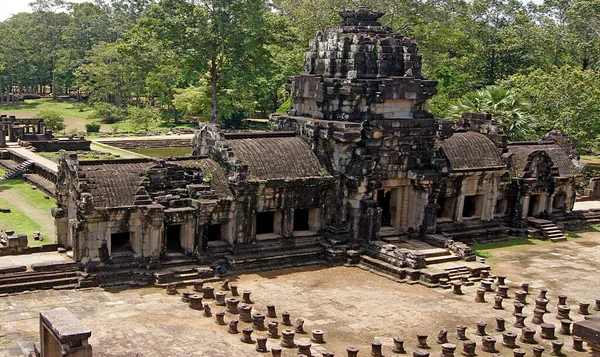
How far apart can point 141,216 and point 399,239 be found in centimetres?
1164

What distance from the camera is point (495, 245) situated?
112 ft

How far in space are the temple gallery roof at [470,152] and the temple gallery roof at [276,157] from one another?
24.5ft

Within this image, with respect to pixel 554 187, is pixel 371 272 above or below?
below

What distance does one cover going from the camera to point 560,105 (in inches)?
1881

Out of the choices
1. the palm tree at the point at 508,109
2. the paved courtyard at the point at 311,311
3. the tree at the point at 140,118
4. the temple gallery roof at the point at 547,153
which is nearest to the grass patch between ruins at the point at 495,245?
the paved courtyard at the point at 311,311

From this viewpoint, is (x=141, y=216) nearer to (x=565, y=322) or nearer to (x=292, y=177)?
(x=292, y=177)

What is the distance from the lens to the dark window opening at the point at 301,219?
103ft

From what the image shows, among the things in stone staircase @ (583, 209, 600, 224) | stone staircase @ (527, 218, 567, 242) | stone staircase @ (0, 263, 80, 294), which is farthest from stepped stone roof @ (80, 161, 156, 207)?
stone staircase @ (583, 209, 600, 224)

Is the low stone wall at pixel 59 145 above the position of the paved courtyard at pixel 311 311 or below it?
above

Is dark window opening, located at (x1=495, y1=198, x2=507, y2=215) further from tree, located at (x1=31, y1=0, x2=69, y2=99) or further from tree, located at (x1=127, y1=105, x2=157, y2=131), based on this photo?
tree, located at (x1=31, y1=0, x2=69, y2=99)

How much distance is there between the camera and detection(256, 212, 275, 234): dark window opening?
100 ft

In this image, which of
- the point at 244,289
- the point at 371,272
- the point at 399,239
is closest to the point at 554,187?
the point at 399,239

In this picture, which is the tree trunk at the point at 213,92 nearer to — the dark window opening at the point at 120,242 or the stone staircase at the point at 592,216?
the stone staircase at the point at 592,216

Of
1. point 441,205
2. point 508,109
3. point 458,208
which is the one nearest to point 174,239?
→ point 441,205
